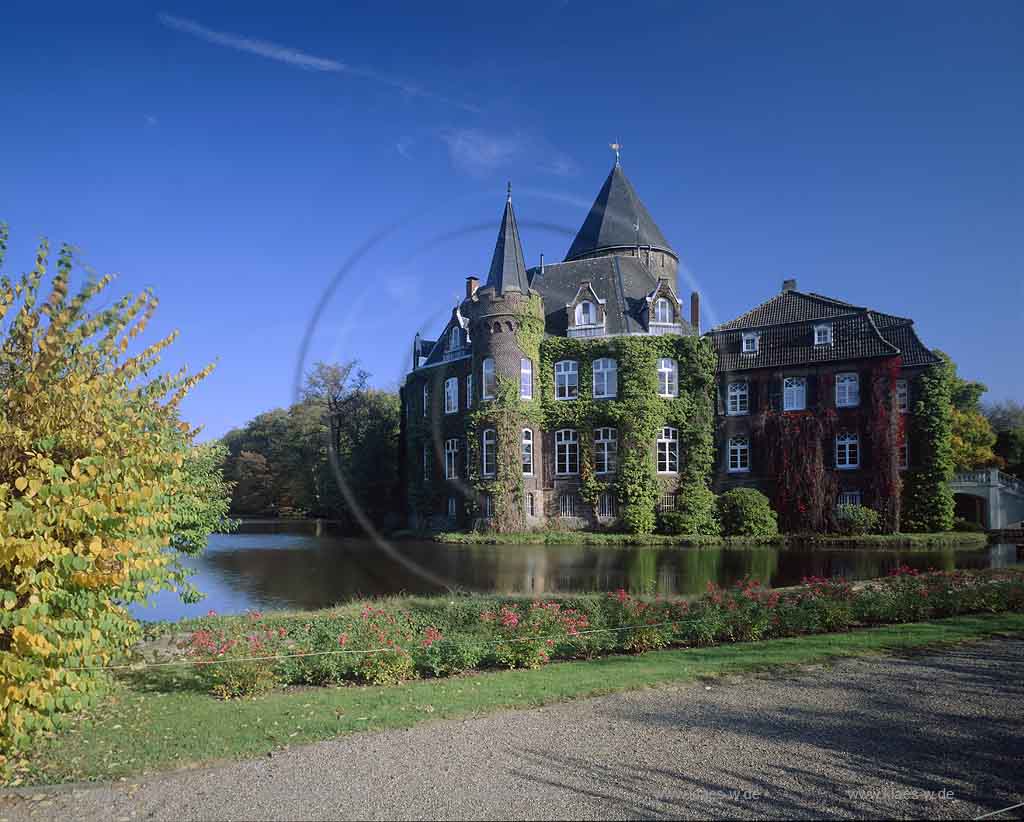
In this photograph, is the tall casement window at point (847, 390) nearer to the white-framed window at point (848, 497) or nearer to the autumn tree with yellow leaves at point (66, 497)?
the white-framed window at point (848, 497)

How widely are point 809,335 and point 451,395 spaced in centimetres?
1944

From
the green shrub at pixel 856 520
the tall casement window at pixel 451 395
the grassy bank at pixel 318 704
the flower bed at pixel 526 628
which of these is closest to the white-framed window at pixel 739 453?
the green shrub at pixel 856 520

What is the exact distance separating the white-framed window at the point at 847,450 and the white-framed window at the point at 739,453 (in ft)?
13.9

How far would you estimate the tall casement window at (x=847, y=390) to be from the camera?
129 feet

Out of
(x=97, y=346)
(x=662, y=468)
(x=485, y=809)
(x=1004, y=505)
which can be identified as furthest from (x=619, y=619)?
(x=1004, y=505)

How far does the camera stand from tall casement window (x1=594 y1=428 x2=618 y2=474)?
1613 inches

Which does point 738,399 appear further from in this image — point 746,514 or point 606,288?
point 606,288

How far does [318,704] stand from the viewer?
8.84 metres

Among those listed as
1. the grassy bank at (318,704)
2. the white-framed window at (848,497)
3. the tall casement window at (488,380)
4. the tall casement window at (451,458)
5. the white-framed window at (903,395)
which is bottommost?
the grassy bank at (318,704)

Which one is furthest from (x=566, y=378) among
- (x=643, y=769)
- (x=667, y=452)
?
(x=643, y=769)

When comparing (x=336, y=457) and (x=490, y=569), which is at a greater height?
(x=336, y=457)

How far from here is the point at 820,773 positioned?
6.42 metres

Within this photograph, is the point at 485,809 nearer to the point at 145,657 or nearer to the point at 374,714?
the point at 374,714

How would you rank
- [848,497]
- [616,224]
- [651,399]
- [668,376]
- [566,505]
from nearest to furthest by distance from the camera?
[848,497] → [651,399] → [566,505] → [668,376] → [616,224]
